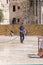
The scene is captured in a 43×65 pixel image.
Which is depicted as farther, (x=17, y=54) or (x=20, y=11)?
(x=20, y=11)

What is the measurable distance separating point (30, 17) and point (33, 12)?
3.90 feet

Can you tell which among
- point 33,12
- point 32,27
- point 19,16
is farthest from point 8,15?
point 32,27

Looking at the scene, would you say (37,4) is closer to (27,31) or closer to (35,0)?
(35,0)

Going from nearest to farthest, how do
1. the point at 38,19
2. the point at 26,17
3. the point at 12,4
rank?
1. the point at 38,19
2. the point at 26,17
3. the point at 12,4

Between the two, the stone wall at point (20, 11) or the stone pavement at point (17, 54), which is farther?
the stone wall at point (20, 11)

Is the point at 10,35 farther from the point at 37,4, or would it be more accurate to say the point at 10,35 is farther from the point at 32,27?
the point at 37,4

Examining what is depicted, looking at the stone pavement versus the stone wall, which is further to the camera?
the stone wall

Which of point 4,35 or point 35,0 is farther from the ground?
point 35,0

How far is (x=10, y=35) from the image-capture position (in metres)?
34.5

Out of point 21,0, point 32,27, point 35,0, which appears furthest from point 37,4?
point 32,27

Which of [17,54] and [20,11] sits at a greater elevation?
[20,11]

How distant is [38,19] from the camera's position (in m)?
52.4

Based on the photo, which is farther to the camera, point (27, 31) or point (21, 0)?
point (21, 0)

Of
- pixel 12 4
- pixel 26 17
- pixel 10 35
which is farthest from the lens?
pixel 12 4
